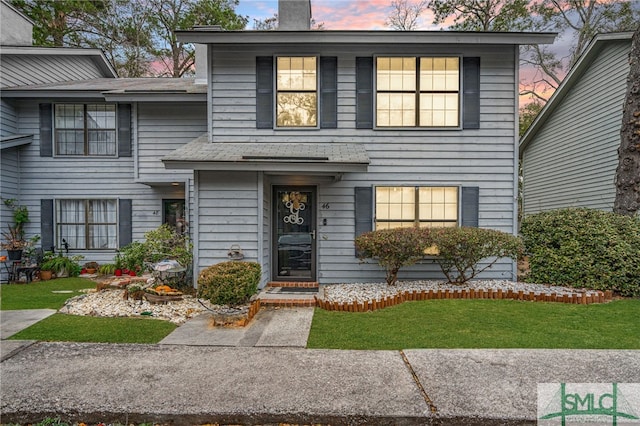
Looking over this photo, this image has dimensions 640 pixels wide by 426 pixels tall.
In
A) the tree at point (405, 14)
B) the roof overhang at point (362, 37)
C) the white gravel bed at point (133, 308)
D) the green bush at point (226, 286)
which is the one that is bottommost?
the white gravel bed at point (133, 308)

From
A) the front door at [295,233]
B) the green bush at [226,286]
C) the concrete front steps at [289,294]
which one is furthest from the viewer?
the front door at [295,233]

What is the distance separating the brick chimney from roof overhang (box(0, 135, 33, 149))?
729 cm

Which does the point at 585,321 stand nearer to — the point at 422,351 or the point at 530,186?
the point at 422,351

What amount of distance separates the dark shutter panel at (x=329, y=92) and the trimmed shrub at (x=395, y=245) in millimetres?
2609

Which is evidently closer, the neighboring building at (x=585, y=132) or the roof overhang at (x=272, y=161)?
the roof overhang at (x=272, y=161)

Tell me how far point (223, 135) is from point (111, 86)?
5.01 m

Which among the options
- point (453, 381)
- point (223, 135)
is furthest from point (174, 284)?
point (453, 381)

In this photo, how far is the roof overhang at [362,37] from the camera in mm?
7141

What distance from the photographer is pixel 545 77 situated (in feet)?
61.0

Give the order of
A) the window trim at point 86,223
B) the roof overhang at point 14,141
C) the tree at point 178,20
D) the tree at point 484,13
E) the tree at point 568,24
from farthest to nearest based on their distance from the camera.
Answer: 1. the tree at point 178,20
2. the tree at point 484,13
3. the tree at point 568,24
4. the window trim at point 86,223
5. the roof overhang at point 14,141

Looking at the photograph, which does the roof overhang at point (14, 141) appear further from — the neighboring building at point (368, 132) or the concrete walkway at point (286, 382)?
the concrete walkway at point (286, 382)

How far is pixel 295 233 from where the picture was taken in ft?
25.3

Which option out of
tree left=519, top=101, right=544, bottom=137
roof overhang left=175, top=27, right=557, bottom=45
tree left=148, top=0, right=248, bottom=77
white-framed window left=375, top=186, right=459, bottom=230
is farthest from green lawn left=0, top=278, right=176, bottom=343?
tree left=519, top=101, right=544, bottom=137

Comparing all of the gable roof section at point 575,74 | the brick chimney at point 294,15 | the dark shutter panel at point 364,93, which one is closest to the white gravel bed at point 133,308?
the dark shutter panel at point 364,93
